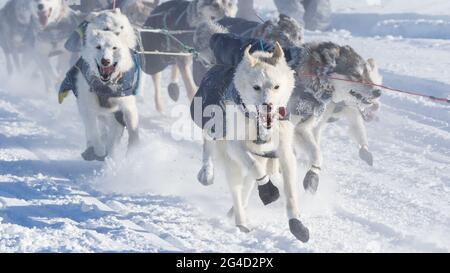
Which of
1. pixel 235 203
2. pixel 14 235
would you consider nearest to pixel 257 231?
pixel 235 203

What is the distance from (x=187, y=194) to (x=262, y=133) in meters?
1.20

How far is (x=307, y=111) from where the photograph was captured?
5.27 meters

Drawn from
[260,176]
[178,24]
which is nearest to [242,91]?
[260,176]

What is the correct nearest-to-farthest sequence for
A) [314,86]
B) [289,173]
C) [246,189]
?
[289,173]
[246,189]
[314,86]

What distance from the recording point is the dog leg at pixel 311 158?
5160 millimetres

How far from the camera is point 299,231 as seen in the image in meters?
4.27

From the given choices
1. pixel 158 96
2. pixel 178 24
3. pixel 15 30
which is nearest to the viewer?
pixel 178 24

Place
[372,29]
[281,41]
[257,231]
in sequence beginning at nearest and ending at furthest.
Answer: [257,231] → [281,41] → [372,29]

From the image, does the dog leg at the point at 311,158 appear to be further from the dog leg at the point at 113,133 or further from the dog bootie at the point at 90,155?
the dog bootie at the point at 90,155

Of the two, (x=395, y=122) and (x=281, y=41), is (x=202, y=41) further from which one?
(x=395, y=122)

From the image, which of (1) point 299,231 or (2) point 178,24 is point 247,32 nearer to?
(2) point 178,24

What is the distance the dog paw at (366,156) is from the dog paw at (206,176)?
162 centimetres

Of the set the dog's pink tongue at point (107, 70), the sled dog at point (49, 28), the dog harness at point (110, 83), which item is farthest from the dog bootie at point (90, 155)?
the sled dog at point (49, 28)

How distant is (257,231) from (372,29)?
10.5m
